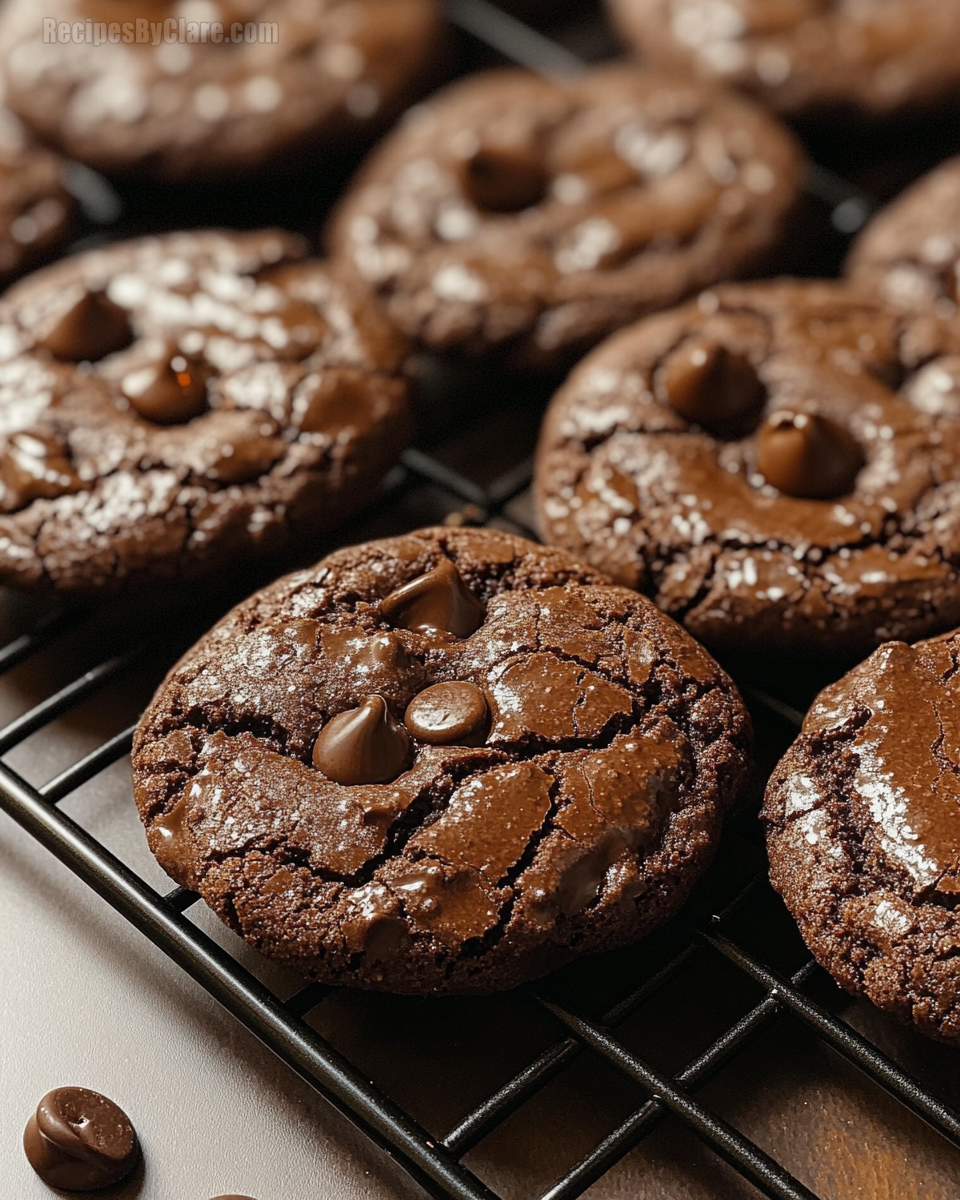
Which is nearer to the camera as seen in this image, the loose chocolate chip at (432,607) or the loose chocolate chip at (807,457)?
the loose chocolate chip at (432,607)

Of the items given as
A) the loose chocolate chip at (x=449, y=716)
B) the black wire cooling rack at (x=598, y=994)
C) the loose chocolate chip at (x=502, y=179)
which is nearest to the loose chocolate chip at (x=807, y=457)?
the black wire cooling rack at (x=598, y=994)

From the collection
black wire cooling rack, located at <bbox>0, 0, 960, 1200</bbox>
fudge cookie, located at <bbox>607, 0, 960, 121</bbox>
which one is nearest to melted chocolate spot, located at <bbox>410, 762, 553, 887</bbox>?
black wire cooling rack, located at <bbox>0, 0, 960, 1200</bbox>

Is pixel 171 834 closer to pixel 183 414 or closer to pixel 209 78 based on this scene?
pixel 183 414

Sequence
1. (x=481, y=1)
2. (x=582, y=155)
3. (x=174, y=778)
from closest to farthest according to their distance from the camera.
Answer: (x=174, y=778) → (x=582, y=155) → (x=481, y=1)

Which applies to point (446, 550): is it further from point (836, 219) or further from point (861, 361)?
point (836, 219)

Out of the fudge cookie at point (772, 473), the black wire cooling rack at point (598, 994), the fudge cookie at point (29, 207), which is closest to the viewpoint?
the black wire cooling rack at point (598, 994)

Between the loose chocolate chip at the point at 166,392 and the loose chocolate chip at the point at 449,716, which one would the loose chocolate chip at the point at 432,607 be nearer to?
the loose chocolate chip at the point at 449,716

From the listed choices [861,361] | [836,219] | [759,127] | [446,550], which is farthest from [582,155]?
[446,550]
